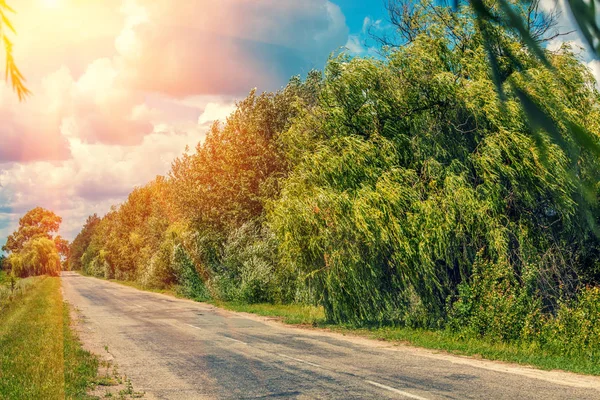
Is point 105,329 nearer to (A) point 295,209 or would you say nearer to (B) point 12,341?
(B) point 12,341

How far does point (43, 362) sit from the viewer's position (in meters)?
11.6

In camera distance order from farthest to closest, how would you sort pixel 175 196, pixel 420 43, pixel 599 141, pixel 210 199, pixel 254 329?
pixel 175 196, pixel 210 199, pixel 254 329, pixel 420 43, pixel 599 141

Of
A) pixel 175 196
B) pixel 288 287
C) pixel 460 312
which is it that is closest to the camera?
pixel 460 312

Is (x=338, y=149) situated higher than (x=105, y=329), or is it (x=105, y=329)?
(x=338, y=149)

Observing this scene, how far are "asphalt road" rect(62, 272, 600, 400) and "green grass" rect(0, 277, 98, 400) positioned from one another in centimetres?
78

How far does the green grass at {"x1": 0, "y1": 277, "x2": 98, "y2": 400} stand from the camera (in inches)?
355

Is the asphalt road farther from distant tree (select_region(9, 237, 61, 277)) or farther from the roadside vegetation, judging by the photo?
distant tree (select_region(9, 237, 61, 277))

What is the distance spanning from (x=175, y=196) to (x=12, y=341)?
22.6 m

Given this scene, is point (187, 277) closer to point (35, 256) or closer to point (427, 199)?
point (427, 199)

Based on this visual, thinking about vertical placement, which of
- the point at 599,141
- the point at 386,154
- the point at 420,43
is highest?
the point at 420,43

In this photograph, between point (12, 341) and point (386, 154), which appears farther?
point (386, 154)

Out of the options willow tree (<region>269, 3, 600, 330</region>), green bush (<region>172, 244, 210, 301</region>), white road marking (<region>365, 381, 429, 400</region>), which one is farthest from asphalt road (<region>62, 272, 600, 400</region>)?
green bush (<region>172, 244, 210, 301</region>)

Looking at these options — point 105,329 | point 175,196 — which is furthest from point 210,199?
point 105,329

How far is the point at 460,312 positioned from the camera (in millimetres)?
15305
